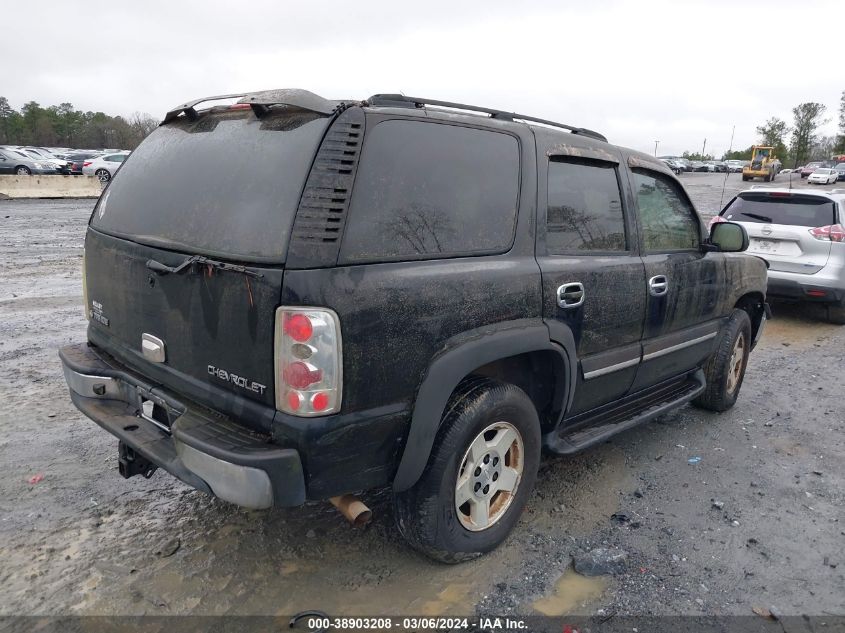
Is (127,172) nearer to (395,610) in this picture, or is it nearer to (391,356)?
(391,356)

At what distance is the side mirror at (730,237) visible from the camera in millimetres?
4109

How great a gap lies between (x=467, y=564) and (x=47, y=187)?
26.1 metres

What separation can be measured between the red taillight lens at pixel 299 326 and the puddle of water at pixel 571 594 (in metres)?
1.55

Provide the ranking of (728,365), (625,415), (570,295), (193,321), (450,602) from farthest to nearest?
(728,365), (625,415), (570,295), (450,602), (193,321)

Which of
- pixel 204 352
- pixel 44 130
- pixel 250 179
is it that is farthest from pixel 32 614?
pixel 44 130

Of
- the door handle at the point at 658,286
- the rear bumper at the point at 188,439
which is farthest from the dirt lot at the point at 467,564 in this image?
the door handle at the point at 658,286

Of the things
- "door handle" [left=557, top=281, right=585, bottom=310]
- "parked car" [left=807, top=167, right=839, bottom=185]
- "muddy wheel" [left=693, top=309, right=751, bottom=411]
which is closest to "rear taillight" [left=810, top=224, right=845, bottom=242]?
"muddy wheel" [left=693, top=309, right=751, bottom=411]

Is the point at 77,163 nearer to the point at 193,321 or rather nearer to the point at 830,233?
the point at 830,233

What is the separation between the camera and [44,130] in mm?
80375

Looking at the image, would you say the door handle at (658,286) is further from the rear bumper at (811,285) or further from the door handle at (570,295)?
the rear bumper at (811,285)

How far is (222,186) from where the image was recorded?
252 cm

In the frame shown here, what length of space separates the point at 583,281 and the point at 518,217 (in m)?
0.51

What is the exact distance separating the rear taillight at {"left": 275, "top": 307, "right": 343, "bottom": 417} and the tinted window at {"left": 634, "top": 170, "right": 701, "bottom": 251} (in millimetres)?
2277

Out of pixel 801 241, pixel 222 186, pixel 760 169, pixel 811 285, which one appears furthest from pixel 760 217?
pixel 760 169
